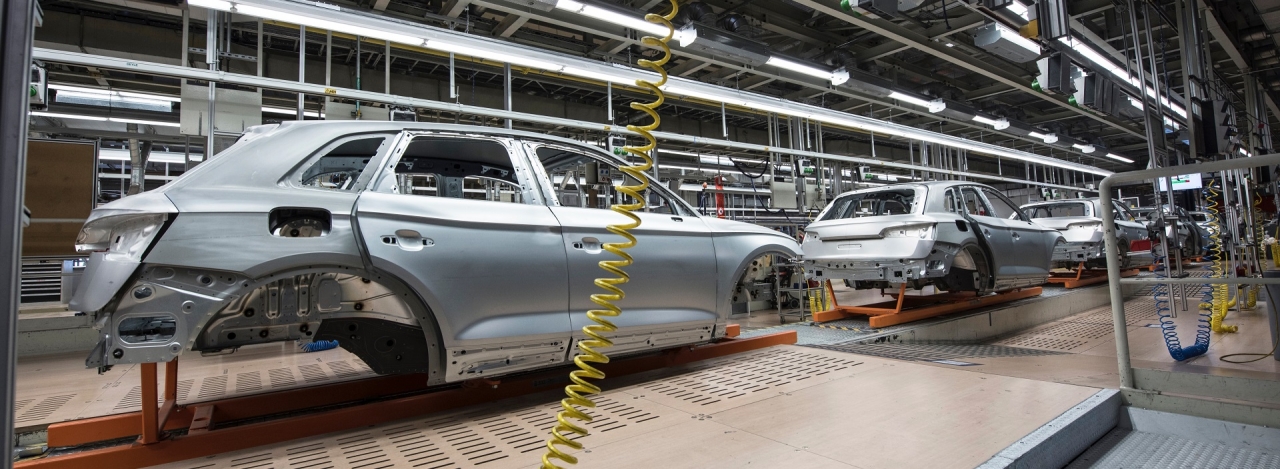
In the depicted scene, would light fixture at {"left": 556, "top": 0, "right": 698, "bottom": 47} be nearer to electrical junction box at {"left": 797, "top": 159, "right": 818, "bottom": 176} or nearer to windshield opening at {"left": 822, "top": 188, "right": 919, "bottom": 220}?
windshield opening at {"left": 822, "top": 188, "right": 919, "bottom": 220}

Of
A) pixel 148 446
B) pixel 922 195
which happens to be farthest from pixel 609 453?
pixel 922 195

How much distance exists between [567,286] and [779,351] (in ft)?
6.46

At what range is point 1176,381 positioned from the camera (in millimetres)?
2570

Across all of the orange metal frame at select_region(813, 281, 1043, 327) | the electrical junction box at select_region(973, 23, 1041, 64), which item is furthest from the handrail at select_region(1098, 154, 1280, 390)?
the electrical junction box at select_region(973, 23, 1041, 64)

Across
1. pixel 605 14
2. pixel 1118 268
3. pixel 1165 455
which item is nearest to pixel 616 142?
pixel 605 14

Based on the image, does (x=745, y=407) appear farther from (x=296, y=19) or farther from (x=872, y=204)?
(x=296, y=19)

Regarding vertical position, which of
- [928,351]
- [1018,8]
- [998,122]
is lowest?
[928,351]

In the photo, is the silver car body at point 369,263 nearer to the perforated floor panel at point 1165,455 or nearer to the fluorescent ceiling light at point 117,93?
the perforated floor panel at point 1165,455

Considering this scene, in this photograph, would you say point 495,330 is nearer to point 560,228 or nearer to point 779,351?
point 560,228

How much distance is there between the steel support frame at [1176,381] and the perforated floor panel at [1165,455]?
5.8 inches

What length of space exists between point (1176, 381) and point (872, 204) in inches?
146

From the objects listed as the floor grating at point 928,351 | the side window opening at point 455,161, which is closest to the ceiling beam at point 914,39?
the floor grating at point 928,351

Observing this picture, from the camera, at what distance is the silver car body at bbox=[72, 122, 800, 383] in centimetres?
193

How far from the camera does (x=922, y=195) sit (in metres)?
5.13
